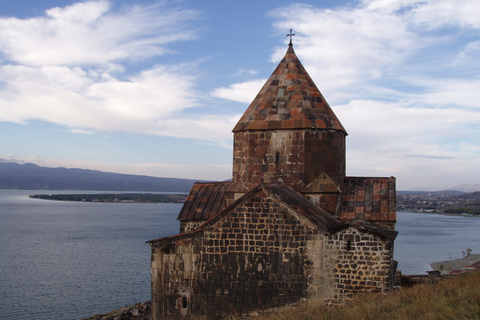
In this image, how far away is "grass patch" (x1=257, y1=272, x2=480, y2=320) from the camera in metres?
6.24

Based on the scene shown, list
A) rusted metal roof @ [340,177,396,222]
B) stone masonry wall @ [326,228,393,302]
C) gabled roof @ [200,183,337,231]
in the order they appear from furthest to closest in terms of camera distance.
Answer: rusted metal roof @ [340,177,396,222] < gabled roof @ [200,183,337,231] < stone masonry wall @ [326,228,393,302]

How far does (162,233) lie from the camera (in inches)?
2088

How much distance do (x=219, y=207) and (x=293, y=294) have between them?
153 inches

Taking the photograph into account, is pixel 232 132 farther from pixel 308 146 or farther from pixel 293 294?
pixel 293 294

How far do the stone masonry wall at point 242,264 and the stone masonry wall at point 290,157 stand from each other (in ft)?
6.85

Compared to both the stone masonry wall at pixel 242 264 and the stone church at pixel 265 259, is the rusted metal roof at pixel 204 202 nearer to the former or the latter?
the stone church at pixel 265 259

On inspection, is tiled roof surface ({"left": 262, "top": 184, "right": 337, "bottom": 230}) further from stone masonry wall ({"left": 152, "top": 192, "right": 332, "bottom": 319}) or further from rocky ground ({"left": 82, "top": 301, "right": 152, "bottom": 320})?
rocky ground ({"left": 82, "top": 301, "right": 152, "bottom": 320})

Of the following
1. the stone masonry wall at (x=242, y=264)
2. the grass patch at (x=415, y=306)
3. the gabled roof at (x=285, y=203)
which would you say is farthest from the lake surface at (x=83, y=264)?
the grass patch at (x=415, y=306)

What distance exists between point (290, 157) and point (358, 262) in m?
3.19

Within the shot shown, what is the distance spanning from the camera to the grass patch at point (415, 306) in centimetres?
624

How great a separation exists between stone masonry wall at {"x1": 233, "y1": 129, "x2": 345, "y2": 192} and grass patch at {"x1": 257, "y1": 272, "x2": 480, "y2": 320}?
3369mm

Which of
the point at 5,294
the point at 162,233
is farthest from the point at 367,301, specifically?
the point at 162,233

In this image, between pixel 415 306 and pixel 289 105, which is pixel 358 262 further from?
pixel 289 105

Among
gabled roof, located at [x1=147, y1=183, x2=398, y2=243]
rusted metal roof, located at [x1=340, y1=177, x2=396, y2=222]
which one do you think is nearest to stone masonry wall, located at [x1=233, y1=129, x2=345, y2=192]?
rusted metal roof, located at [x1=340, y1=177, x2=396, y2=222]
